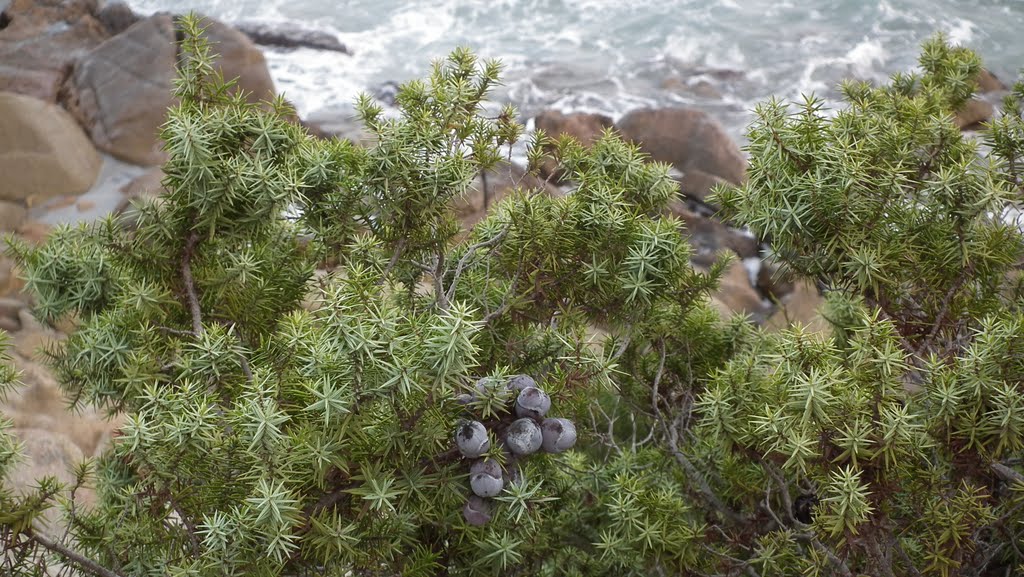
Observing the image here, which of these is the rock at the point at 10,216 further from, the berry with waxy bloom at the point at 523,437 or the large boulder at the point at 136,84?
the berry with waxy bloom at the point at 523,437

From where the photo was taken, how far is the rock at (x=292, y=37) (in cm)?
1507

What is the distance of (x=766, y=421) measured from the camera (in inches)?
83.4

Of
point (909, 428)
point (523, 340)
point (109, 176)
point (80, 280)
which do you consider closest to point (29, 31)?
point (109, 176)

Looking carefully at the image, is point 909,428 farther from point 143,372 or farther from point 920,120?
point 143,372

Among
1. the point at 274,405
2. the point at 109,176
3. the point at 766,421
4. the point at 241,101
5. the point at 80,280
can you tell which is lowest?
the point at 109,176

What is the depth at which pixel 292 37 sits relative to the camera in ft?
49.8

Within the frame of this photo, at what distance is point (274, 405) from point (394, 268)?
86 centimetres

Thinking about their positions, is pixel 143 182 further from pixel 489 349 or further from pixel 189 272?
pixel 489 349

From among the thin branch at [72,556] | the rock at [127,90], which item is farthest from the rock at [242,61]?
the thin branch at [72,556]

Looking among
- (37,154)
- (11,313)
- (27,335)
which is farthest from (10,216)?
(27,335)

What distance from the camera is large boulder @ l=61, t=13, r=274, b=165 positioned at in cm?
1079

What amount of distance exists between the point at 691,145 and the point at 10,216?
26.1ft

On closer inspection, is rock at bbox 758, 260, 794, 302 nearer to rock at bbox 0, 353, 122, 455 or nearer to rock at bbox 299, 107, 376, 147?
rock at bbox 299, 107, 376, 147

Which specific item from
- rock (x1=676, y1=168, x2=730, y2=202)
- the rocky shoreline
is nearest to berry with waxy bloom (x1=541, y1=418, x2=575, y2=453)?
the rocky shoreline
